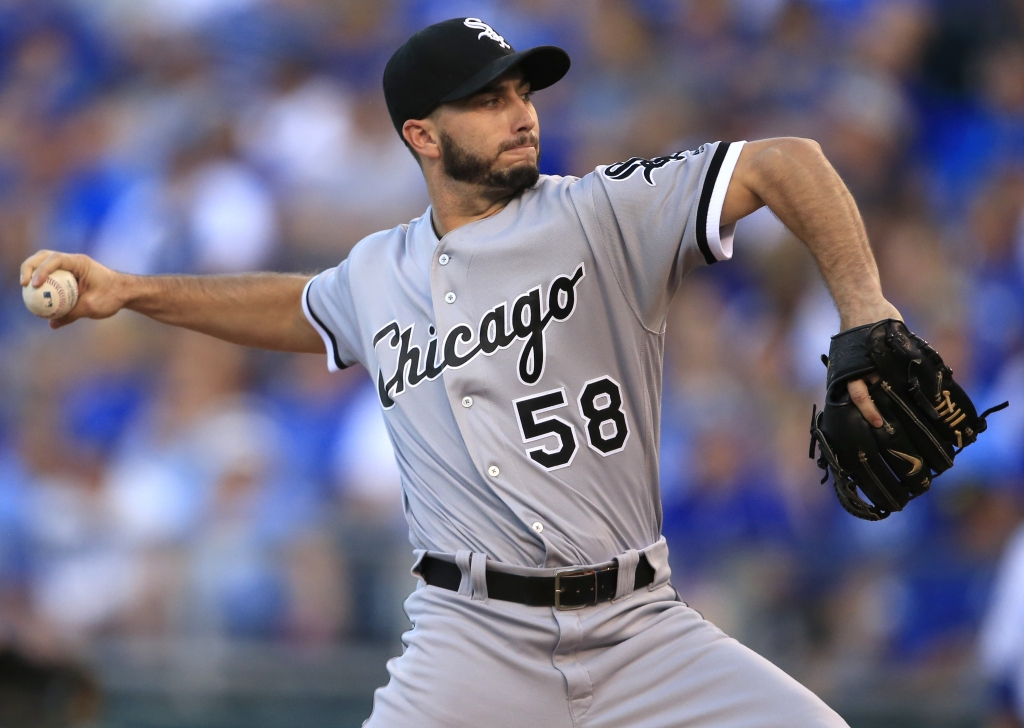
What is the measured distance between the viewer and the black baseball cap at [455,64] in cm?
285

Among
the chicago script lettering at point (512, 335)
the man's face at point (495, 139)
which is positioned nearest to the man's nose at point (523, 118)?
the man's face at point (495, 139)

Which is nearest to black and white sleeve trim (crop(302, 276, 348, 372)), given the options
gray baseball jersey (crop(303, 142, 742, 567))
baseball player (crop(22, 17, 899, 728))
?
baseball player (crop(22, 17, 899, 728))

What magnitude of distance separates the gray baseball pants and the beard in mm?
880

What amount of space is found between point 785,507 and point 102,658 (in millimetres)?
3009

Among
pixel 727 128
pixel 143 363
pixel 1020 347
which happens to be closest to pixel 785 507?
pixel 1020 347

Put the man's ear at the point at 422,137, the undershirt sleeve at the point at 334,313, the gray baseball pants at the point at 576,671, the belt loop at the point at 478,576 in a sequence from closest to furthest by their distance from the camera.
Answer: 1. the gray baseball pants at the point at 576,671
2. the belt loop at the point at 478,576
3. the man's ear at the point at 422,137
4. the undershirt sleeve at the point at 334,313

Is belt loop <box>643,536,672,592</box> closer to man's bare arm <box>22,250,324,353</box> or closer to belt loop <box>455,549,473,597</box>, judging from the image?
belt loop <box>455,549,473,597</box>

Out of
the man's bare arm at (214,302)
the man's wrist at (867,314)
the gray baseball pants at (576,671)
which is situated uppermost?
the man's bare arm at (214,302)

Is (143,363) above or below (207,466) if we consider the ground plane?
above

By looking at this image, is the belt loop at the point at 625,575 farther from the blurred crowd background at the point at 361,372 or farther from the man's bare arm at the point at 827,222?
the blurred crowd background at the point at 361,372

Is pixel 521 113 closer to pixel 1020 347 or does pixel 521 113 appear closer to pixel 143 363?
pixel 1020 347

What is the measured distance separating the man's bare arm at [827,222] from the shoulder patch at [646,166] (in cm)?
19

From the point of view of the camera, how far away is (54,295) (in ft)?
9.52

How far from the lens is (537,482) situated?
262cm
